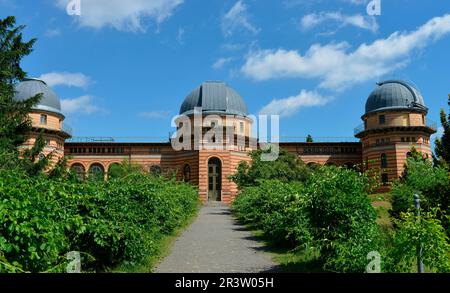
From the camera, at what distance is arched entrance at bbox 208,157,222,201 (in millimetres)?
43312

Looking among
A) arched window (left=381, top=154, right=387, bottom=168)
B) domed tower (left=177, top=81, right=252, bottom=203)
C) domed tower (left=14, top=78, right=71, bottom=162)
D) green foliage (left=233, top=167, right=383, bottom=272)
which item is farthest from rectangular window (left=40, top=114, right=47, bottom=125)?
green foliage (left=233, top=167, right=383, bottom=272)

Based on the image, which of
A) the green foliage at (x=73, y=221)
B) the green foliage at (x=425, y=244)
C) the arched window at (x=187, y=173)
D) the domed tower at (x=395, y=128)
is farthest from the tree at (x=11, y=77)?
the domed tower at (x=395, y=128)

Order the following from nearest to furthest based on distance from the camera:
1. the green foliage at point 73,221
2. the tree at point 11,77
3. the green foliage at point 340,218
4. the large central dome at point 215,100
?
the green foliage at point 73,221 < the green foliage at point 340,218 < the tree at point 11,77 < the large central dome at point 215,100

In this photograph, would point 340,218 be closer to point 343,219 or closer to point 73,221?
point 343,219

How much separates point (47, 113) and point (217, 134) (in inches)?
654

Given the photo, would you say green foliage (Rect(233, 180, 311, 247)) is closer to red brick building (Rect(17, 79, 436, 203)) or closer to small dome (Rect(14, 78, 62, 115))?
red brick building (Rect(17, 79, 436, 203))

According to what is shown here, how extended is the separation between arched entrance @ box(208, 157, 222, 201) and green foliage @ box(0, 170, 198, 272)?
26206 millimetres

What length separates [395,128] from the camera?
139ft

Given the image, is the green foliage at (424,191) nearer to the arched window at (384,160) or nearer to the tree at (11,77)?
the tree at (11,77)

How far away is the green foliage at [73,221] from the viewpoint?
5.19 m

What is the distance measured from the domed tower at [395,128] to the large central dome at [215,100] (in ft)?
43.0

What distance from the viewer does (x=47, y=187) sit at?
7211mm

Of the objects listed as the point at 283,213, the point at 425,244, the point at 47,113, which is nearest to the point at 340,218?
the point at 425,244
